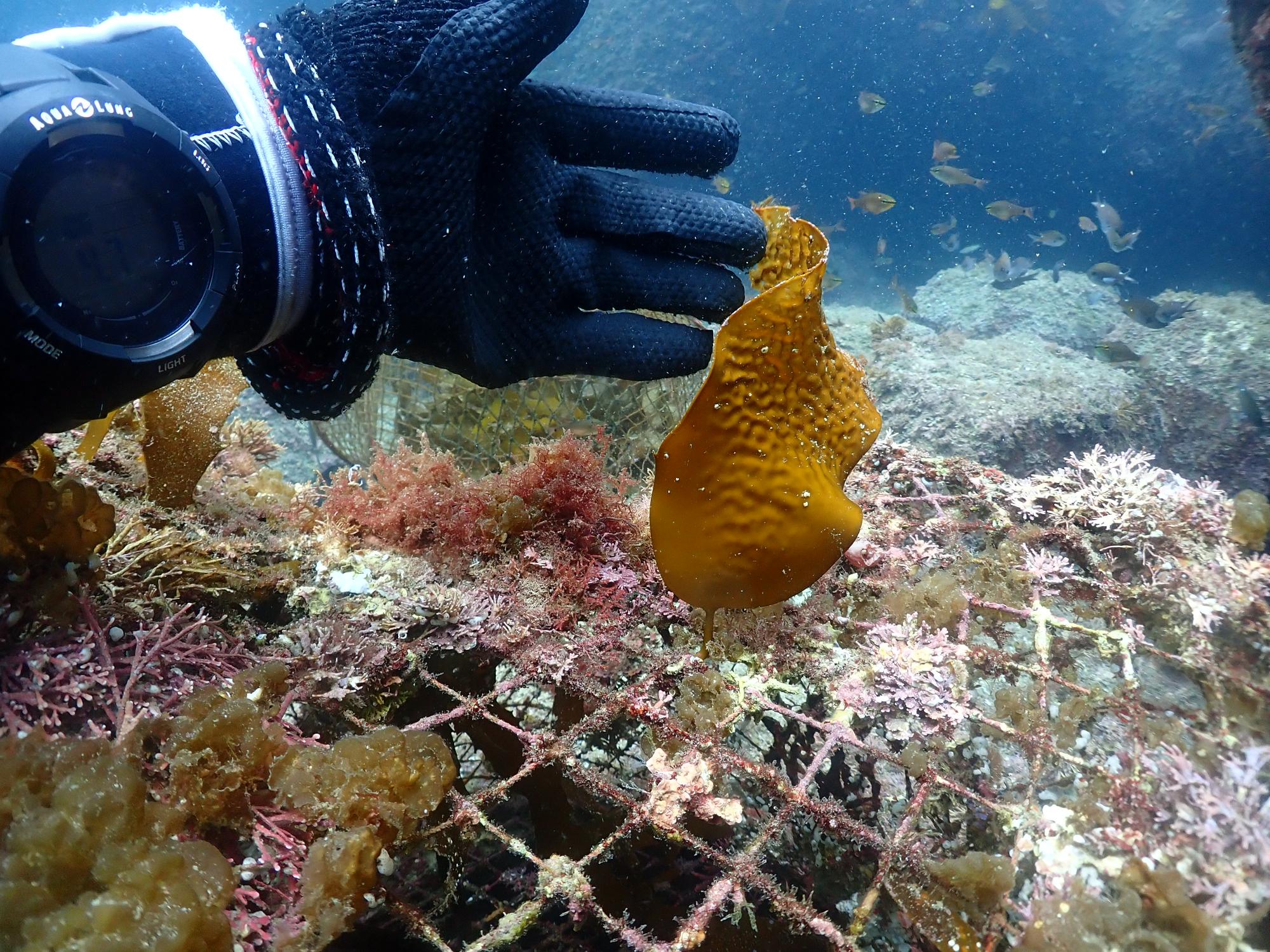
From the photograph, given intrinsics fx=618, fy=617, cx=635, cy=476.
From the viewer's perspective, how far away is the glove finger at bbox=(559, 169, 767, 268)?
1.89 m

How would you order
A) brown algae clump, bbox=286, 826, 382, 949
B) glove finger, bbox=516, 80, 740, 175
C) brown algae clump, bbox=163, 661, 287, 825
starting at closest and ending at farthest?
brown algae clump, bbox=286, 826, 382, 949 < brown algae clump, bbox=163, 661, 287, 825 < glove finger, bbox=516, 80, 740, 175

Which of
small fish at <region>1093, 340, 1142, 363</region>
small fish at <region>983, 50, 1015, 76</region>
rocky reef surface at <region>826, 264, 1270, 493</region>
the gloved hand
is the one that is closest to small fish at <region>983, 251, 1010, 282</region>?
rocky reef surface at <region>826, 264, 1270, 493</region>

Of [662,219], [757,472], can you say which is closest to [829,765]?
[757,472]

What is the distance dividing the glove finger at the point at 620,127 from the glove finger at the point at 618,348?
0.50 meters

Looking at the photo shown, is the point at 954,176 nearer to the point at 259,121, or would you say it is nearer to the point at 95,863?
the point at 259,121

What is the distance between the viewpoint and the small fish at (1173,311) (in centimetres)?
1026

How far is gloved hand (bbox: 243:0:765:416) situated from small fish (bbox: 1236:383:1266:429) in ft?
28.6

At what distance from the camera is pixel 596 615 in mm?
1870

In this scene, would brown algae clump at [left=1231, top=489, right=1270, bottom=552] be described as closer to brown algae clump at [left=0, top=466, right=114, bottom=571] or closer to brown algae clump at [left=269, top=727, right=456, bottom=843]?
brown algae clump at [left=269, top=727, right=456, bottom=843]

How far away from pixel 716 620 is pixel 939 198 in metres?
34.5

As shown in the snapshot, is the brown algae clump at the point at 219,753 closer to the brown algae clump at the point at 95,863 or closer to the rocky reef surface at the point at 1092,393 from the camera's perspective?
the brown algae clump at the point at 95,863

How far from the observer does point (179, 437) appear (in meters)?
2.04

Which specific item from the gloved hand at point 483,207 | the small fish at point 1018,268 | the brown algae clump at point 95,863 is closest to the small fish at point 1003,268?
the small fish at point 1018,268

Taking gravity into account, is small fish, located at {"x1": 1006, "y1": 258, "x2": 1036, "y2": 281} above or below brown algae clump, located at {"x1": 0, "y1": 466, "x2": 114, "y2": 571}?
below
